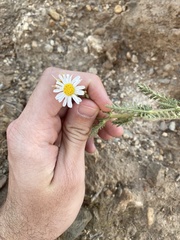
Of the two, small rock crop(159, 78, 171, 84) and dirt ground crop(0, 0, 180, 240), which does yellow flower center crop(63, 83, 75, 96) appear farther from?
small rock crop(159, 78, 171, 84)

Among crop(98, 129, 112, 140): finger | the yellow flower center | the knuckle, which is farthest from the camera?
crop(98, 129, 112, 140): finger

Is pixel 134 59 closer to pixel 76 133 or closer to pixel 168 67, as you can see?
pixel 168 67

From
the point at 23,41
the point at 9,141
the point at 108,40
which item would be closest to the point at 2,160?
the point at 9,141

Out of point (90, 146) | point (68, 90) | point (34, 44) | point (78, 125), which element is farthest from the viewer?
point (34, 44)

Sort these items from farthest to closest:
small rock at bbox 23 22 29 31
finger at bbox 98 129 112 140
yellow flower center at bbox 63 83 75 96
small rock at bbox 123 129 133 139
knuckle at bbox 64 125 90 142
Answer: small rock at bbox 23 22 29 31
small rock at bbox 123 129 133 139
finger at bbox 98 129 112 140
knuckle at bbox 64 125 90 142
yellow flower center at bbox 63 83 75 96

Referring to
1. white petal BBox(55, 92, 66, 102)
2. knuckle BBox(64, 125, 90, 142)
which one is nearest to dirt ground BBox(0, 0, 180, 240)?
knuckle BBox(64, 125, 90, 142)

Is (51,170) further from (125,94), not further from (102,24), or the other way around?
(102,24)

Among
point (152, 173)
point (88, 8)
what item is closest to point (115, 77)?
point (88, 8)
